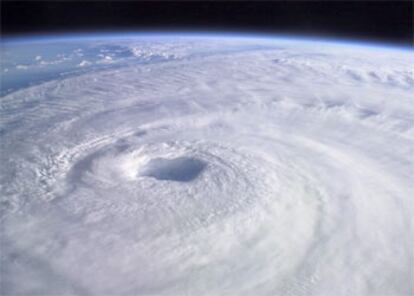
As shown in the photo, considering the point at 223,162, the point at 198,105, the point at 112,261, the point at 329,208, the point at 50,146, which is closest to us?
the point at 112,261

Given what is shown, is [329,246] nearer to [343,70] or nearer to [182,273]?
[182,273]

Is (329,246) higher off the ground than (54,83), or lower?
lower

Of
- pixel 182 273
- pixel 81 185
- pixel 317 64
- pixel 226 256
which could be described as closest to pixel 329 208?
pixel 226 256

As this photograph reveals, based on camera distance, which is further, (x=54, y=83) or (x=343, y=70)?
(x=343, y=70)

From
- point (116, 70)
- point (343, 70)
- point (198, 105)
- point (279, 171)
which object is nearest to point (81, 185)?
point (279, 171)

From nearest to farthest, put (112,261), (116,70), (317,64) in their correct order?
(112,261) → (116,70) → (317,64)

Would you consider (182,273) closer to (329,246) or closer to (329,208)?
(329,246)
